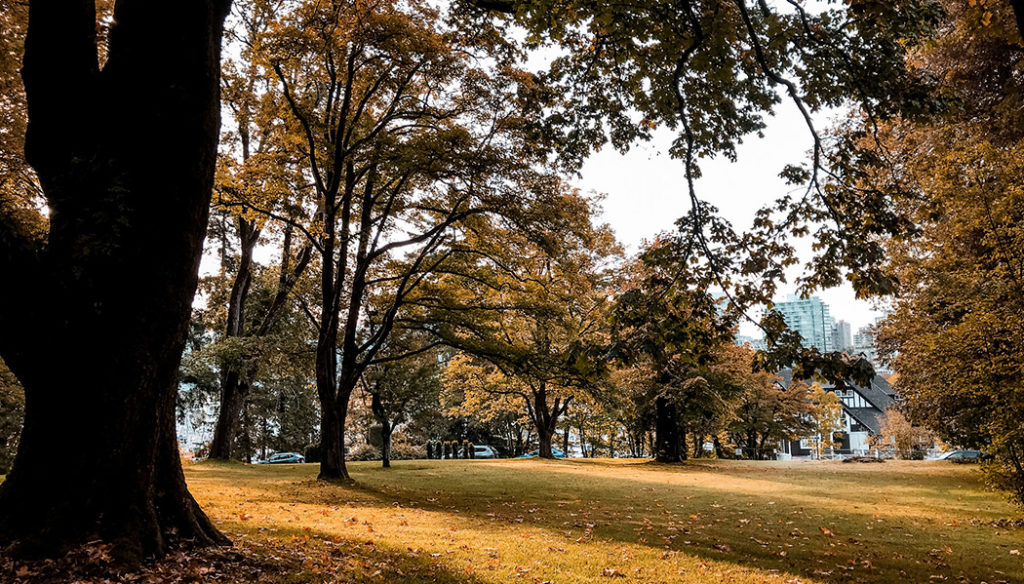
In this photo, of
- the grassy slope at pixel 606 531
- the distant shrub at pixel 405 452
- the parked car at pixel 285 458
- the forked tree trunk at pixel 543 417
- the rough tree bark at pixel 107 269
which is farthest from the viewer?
the parked car at pixel 285 458

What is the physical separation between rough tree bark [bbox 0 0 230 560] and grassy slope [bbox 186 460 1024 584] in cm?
187

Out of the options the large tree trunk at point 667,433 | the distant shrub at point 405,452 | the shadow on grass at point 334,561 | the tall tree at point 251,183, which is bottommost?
the distant shrub at point 405,452

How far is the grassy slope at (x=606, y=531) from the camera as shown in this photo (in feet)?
23.3

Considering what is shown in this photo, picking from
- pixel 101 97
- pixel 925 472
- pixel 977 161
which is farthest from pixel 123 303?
pixel 925 472

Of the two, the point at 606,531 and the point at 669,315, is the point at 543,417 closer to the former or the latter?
the point at 606,531

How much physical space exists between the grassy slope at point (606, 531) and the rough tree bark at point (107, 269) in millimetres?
1871

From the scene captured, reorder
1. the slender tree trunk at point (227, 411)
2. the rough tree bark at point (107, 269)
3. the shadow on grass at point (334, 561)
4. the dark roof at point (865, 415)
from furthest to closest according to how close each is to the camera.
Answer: the dark roof at point (865, 415), the slender tree trunk at point (227, 411), the shadow on grass at point (334, 561), the rough tree bark at point (107, 269)

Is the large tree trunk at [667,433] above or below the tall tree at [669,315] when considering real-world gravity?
below

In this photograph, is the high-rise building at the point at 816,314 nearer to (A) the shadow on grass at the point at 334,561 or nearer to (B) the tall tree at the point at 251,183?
(A) the shadow on grass at the point at 334,561

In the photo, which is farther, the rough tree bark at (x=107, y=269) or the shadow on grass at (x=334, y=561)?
the shadow on grass at (x=334, y=561)

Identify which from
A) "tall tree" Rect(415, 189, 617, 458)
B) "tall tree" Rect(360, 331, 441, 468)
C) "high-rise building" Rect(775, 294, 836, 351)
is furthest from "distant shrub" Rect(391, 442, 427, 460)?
"high-rise building" Rect(775, 294, 836, 351)

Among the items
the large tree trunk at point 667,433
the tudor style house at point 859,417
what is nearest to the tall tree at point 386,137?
the large tree trunk at point 667,433

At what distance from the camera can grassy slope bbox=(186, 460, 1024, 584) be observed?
7102mm

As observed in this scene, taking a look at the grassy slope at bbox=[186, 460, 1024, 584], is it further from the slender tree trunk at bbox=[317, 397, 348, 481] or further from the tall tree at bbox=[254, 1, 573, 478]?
the tall tree at bbox=[254, 1, 573, 478]
